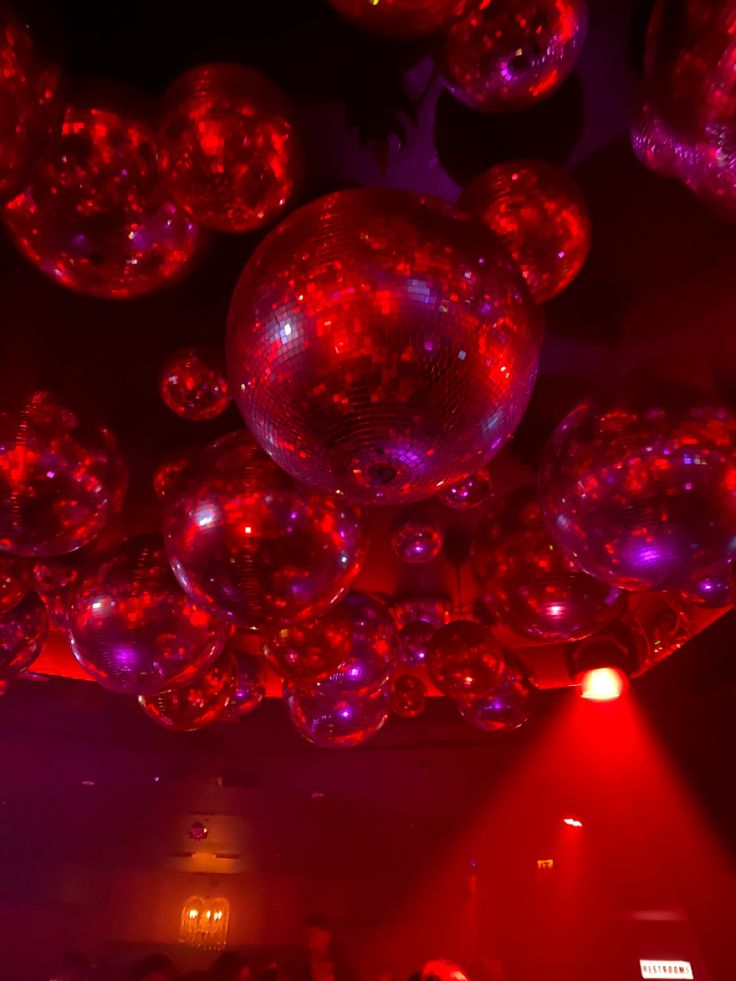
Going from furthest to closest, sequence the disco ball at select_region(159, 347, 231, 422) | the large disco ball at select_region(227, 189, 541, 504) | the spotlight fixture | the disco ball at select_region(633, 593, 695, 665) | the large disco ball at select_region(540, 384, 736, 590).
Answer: the spotlight fixture
the disco ball at select_region(633, 593, 695, 665)
the disco ball at select_region(159, 347, 231, 422)
the large disco ball at select_region(540, 384, 736, 590)
the large disco ball at select_region(227, 189, 541, 504)

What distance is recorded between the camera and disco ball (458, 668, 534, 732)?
272 cm

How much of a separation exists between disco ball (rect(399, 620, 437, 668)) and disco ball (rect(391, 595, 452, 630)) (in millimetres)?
48

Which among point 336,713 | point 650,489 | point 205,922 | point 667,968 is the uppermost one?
point 650,489

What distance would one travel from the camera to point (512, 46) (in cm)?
112

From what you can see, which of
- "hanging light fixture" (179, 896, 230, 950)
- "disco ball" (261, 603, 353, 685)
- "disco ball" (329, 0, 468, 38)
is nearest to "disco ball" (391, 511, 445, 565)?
"disco ball" (261, 603, 353, 685)

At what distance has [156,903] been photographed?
866 centimetres

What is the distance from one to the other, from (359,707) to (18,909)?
25.1 ft

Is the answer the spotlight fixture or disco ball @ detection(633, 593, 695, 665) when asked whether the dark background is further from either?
the spotlight fixture

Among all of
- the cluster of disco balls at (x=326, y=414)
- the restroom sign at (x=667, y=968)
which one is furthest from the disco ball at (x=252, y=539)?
the restroom sign at (x=667, y=968)

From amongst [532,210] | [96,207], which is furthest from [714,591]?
[96,207]

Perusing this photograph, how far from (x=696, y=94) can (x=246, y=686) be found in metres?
2.59

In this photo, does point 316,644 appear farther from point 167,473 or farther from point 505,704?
point 505,704

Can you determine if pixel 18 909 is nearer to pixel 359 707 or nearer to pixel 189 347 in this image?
pixel 359 707

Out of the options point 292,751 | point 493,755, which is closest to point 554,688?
point 493,755
